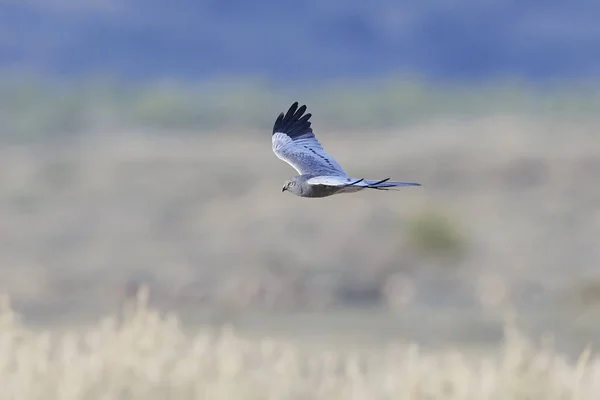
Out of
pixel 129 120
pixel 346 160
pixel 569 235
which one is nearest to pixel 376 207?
pixel 569 235

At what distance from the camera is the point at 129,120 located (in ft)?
208

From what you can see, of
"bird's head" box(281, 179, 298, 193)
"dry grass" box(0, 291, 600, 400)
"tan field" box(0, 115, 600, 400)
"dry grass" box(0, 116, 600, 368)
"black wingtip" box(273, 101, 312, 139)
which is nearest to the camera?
"bird's head" box(281, 179, 298, 193)

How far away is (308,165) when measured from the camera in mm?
9047

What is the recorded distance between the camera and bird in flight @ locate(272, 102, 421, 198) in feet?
25.4

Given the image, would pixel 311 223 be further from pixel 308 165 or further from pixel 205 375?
pixel 308 165

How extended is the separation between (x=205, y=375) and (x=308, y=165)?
1392mm

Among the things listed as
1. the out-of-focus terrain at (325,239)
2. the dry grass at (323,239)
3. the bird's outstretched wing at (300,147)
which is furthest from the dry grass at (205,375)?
the out-of-focus terrain at (325,239)

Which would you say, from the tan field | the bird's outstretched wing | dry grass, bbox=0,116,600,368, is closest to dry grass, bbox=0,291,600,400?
the tan field

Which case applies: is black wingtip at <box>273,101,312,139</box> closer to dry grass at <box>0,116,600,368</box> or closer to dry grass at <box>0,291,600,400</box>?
dry grass at <box>0,291,600,400</box>

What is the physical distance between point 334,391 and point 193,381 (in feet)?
2.83

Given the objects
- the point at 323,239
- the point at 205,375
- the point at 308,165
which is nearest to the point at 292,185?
the point at 308,165

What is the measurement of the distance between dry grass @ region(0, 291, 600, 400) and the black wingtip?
1.43 m

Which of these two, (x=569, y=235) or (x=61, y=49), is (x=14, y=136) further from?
(x=61, y=49)

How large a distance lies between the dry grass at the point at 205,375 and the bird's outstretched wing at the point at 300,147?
43.1 inches
